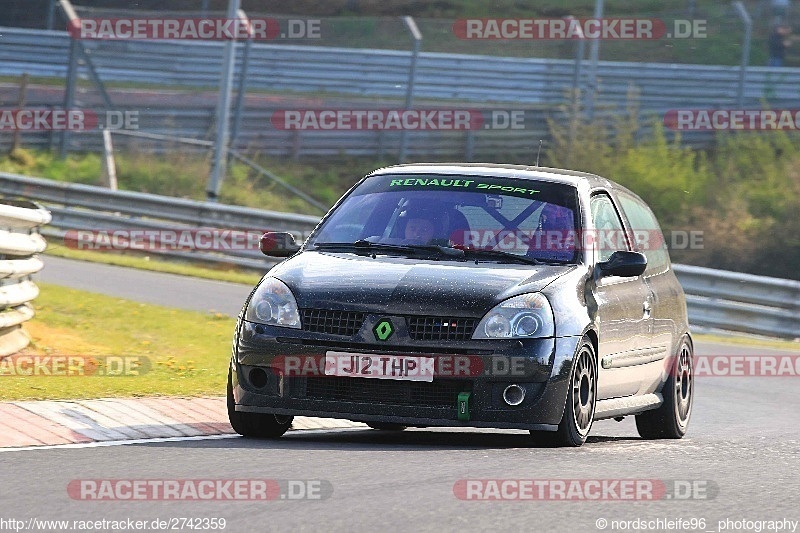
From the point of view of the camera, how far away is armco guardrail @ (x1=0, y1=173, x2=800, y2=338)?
21094mm

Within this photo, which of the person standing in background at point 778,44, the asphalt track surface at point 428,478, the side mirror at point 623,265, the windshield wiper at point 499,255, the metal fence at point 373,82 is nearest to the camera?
the asphalt track surface at point 428,478

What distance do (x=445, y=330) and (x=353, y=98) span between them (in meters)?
27.2

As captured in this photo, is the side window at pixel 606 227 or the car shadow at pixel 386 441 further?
the side window at pixel 606 227

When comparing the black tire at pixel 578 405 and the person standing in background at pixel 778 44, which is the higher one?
the person standing in background at pixel 778 44

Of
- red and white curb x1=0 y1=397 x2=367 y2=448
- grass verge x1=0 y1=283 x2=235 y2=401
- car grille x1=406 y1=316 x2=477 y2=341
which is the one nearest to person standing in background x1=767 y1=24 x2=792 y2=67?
grass verge x1=0 y1=283 x2=235 y2=401

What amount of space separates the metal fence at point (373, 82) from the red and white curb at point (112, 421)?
23994mm

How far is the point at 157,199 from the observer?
25.7 meters
